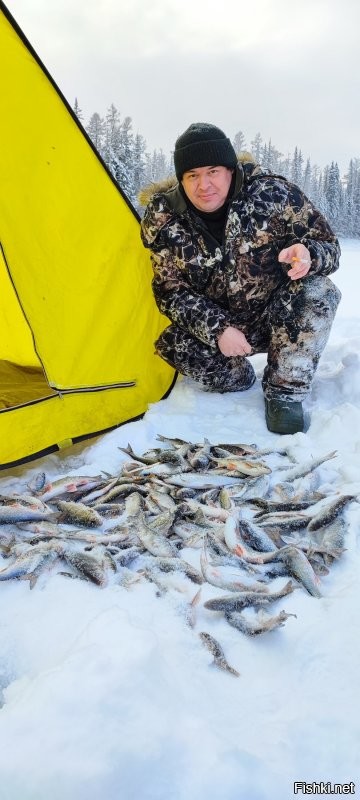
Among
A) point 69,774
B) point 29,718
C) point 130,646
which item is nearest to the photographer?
point 69,774

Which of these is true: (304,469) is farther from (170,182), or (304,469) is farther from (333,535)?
(170,182)

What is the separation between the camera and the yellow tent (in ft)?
11.0

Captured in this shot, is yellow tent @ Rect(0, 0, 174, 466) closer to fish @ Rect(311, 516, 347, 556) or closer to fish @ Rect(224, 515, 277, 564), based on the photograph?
fish @ Rect(224, 515, 277, 564)

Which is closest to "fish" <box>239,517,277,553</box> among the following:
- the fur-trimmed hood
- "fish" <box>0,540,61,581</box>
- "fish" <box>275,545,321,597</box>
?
"fish" <box>275,545,321,597</box>

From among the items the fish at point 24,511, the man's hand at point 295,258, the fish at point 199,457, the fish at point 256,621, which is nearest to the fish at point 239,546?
the fish at point 256,621

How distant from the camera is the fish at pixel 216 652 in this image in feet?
5.94

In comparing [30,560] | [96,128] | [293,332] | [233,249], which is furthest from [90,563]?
[96,128]

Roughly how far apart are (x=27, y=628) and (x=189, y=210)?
2792 mm

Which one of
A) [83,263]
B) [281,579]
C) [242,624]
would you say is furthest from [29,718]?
[83,263]

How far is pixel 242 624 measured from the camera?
1.99 metres

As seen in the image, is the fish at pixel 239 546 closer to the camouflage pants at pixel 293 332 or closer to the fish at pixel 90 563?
the fish at pixel 90 563

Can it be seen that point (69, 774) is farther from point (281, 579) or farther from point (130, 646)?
point (281, 579)

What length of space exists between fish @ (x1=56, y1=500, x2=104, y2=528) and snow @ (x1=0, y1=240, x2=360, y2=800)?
496 millimetres

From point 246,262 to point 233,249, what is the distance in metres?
0.12
